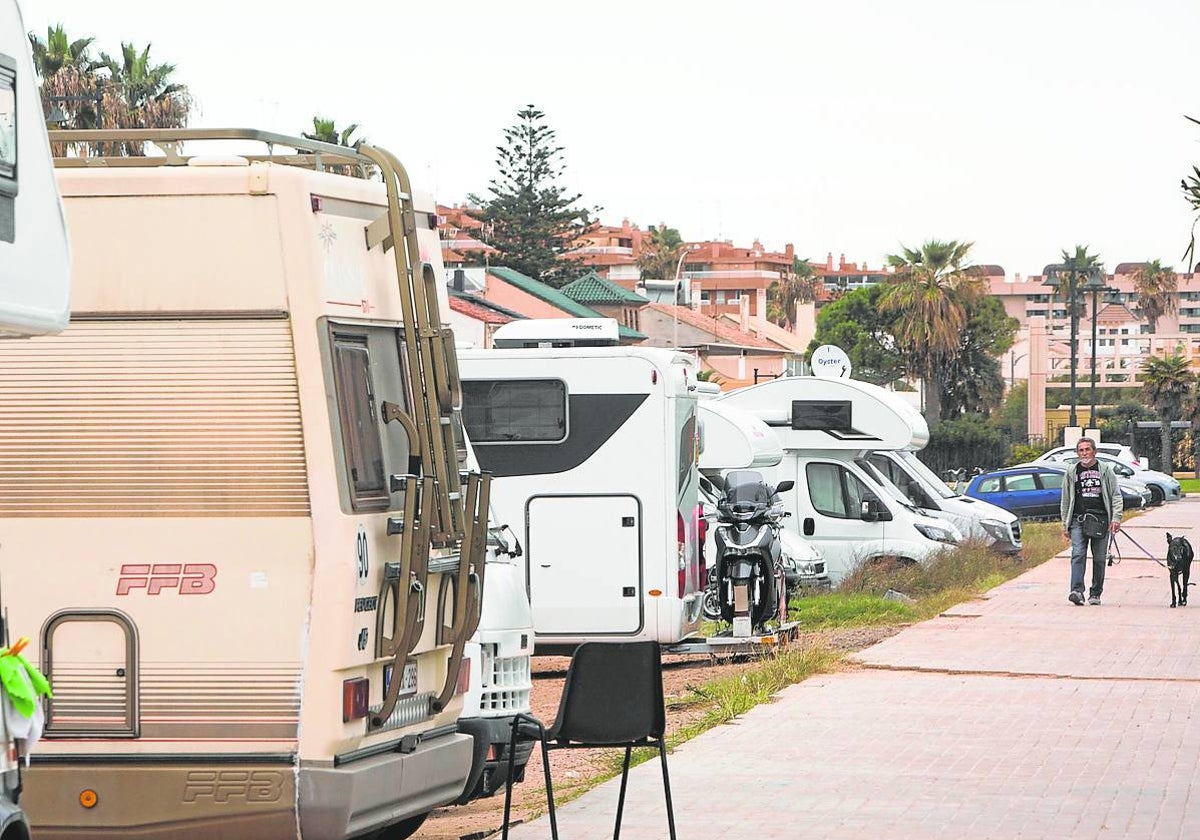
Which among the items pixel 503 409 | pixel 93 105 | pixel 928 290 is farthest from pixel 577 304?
pixel 503 409

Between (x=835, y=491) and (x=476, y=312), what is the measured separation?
→ 38294mm

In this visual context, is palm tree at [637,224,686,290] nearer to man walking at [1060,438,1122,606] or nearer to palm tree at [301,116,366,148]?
palm tree at [301,116,366,148]

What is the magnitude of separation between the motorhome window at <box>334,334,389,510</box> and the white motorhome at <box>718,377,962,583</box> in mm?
15824

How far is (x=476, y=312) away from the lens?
199 ft

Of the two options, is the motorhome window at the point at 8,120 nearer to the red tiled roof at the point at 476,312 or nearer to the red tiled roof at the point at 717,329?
the red tiled roof at the point at 476,312

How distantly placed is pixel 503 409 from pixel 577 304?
65808 millimetres

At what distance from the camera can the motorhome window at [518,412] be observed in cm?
1523

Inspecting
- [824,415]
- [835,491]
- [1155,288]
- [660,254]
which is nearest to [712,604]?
[835,491]

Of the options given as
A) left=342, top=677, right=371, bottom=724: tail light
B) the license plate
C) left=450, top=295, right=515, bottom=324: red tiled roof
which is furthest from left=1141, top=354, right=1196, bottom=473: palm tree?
left=342, top=677, right=371, bottom=724: tail light

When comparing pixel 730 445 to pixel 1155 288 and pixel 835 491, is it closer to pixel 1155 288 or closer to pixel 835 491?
pixel 835 491

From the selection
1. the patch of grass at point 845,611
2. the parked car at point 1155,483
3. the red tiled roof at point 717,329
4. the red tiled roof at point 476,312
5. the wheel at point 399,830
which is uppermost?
the red tiled roof at point 717,329

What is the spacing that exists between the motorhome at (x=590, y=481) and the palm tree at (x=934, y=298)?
228ft

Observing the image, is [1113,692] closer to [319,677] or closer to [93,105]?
[319,677]

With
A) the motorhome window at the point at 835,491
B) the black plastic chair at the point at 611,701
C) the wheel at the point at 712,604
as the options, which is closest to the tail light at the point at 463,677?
the black plastic chair at the point at 611,701
